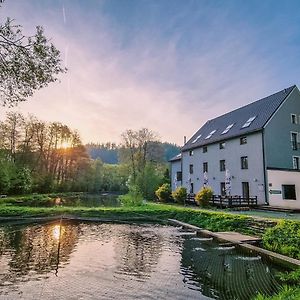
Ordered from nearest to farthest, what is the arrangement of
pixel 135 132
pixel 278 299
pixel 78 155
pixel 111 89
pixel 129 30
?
pixel 278 299 < pixel 129 30 < pixel 111 89 < pixel 135 132 < pixel 78 155

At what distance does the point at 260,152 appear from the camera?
72.1 ft

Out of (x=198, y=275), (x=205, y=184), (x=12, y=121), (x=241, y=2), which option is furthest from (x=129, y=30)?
(x=12, y=121)

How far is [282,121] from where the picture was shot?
23.1 meters

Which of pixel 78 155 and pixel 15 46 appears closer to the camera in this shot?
pixel 15 46

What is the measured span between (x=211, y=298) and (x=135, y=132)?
43.6 meters

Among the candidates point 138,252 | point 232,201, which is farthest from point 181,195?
point 138,252

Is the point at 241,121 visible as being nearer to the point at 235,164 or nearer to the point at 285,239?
the point at 235,164

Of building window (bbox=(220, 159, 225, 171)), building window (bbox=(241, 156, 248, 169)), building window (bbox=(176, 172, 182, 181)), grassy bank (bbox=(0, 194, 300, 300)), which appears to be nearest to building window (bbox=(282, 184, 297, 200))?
building window (bbox=(241, 156, 248, 169))

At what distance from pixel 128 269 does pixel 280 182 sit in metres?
16.9

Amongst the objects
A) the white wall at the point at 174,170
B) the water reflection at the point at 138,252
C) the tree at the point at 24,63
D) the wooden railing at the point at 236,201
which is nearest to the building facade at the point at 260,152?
the wooden railing at the point at 236,201

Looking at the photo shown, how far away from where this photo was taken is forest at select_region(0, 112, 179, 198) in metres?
36.1

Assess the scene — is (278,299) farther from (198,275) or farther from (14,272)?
(14,272)

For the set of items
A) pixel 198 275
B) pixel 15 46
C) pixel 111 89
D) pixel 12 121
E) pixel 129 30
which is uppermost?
pixel 12 121

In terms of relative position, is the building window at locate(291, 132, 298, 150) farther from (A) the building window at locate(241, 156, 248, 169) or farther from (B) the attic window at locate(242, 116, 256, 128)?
(A) the building window at locate(241, 156, 248, 169)
